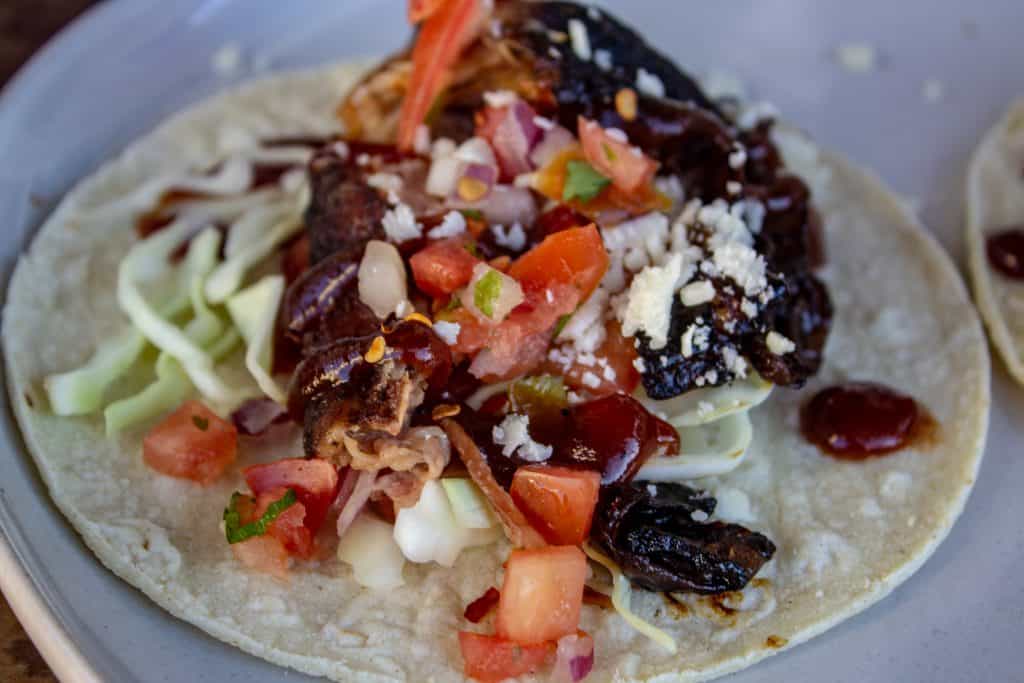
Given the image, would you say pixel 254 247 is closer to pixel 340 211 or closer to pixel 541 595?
pixel 340 211

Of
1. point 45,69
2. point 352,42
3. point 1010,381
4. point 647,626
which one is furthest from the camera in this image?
point 352,42

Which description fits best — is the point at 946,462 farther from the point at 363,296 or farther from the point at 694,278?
the point at 363,296

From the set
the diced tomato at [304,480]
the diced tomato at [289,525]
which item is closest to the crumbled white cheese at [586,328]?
the diced tomato at [304,480]

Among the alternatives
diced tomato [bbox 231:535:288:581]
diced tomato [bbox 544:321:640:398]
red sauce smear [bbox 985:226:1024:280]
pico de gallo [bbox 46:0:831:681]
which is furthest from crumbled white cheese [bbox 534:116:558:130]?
red sauce smear [bbox 985:226:1024:280]

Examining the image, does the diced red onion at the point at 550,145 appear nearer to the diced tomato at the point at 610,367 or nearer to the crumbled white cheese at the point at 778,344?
the diced tomato at the point at 610,367

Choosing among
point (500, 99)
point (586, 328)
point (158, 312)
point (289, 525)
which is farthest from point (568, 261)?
point (158, 312)

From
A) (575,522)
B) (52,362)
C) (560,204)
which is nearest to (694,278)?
(560,204)

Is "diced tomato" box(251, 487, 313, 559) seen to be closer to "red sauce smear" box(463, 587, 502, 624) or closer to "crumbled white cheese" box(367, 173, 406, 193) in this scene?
"red sauce smear" box(463, 587, 502, 624)
